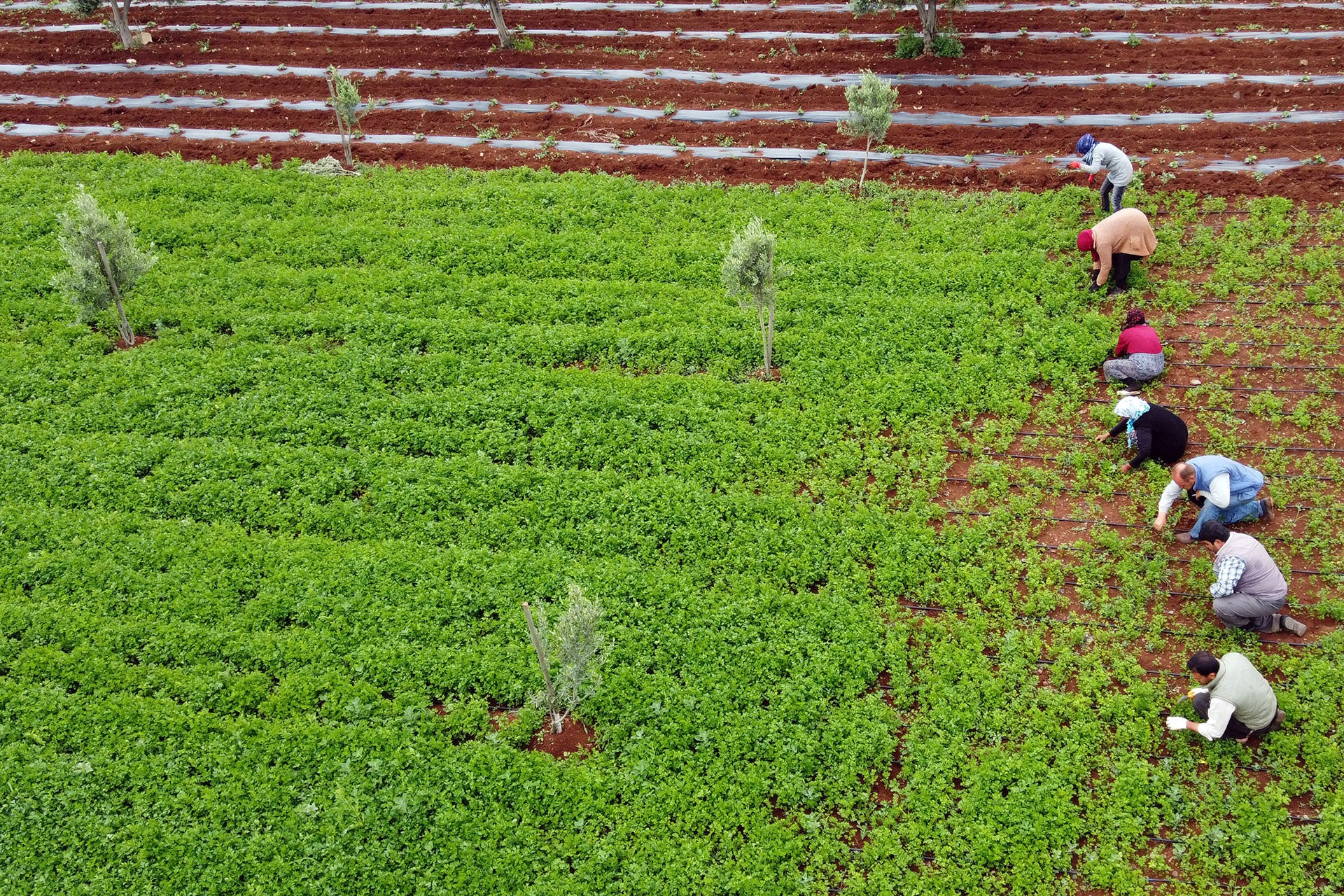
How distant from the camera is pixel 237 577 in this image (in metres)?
11.5

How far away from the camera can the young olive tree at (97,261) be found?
47.2ft

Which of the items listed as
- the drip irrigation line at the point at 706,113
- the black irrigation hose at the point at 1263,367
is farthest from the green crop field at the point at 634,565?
the drip irrigation line at the point at 706,113

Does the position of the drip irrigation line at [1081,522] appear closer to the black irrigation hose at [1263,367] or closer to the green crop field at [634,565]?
the green crop field at [634,565]

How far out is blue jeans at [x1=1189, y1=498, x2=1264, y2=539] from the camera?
442 inches

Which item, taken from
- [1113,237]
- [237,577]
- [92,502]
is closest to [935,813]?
[237,577]

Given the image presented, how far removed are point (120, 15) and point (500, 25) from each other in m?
10.3

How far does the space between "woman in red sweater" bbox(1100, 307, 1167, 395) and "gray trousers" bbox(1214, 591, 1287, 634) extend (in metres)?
3.76

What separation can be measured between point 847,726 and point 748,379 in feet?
19.3

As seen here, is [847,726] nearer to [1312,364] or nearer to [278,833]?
[278,833]

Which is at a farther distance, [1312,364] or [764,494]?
[1312,364]

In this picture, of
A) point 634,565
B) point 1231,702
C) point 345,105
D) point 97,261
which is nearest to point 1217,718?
point 1231,702

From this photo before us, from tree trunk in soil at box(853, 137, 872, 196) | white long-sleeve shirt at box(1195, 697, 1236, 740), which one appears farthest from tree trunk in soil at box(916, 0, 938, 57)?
white long-sleeve shirt at box(1195, 697, 1236, 740)

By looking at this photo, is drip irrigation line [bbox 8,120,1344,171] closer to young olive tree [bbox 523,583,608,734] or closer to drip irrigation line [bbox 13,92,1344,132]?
drip irrigation line [bbox 13,92,1344,132]

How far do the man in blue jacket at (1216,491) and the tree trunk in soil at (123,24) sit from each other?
88.4 feet
